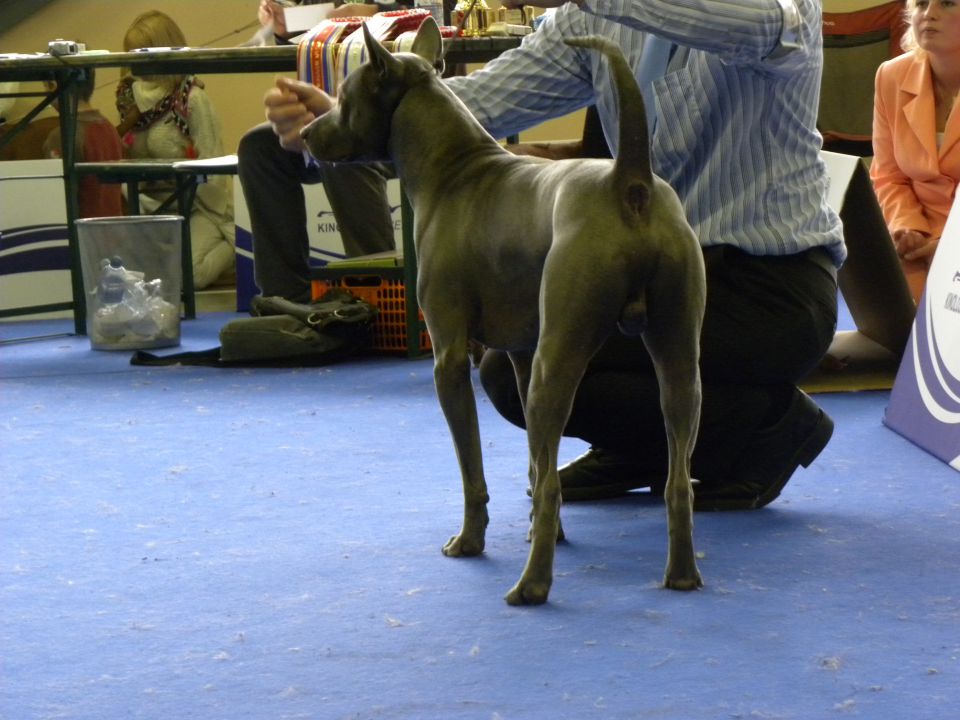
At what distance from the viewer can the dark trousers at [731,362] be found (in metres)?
2.16

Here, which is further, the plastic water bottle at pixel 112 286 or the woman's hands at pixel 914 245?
the plastic water bottle at pixel 112 286

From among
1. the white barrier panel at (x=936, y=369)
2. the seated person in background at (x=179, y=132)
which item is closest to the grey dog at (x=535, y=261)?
the white barrier panel at (x=936, y=369)

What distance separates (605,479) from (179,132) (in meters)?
4.33

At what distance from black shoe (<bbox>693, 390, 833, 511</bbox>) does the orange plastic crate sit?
1876 mm

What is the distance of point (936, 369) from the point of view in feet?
9.00

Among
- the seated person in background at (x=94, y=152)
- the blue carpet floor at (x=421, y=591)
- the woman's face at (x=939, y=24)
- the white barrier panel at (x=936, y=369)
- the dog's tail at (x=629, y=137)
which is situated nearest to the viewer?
the blue carpet floor at (x=421, y=591)

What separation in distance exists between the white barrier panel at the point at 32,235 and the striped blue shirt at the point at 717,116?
309 centimetres

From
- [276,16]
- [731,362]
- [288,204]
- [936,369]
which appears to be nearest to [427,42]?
[731,362]

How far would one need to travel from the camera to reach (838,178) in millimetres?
3072

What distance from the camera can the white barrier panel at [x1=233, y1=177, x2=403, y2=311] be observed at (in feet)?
16.0

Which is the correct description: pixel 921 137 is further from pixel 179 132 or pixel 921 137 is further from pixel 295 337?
pixel 179 132

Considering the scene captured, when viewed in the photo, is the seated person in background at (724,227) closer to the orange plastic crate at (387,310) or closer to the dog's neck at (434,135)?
the dog's neck at (434,135)

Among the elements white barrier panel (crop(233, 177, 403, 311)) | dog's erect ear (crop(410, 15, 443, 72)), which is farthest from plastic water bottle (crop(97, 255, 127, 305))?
dog's erect ear (crop(410, 15, 443, 72))

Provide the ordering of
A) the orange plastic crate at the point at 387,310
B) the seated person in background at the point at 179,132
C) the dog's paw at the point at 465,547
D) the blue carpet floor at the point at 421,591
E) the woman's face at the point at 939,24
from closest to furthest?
the blue carpet floor at the point at 421,591 < the dog's paw at the point at 465,547 < the woman's face at the point at 939,24 < the orange plastic crate at the point at 387,310 < the seated person in background at the point at 179,132
